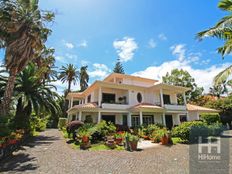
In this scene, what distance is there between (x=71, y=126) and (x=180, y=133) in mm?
10002

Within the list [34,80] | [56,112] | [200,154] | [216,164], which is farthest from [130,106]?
[216,164]

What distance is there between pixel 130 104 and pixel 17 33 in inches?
630

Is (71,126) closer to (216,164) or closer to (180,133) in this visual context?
(180,133)

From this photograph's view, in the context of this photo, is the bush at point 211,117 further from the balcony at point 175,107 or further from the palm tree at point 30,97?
the palm tree at point 30,97

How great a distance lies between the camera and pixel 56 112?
21328 mm

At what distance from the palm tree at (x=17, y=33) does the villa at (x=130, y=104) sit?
27.1 ft

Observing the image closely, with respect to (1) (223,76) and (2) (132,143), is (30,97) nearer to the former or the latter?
(2) (132,143)

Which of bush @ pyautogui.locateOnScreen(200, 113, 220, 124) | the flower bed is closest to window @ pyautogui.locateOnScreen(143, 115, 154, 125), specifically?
bush @ pyautogui.locateOnScreen(200, 113, 220, 124)

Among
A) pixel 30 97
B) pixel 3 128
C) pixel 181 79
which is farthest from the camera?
pixel 181 79

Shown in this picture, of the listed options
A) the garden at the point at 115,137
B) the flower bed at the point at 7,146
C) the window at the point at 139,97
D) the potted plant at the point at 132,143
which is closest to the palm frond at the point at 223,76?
the garden at the point at 115,137

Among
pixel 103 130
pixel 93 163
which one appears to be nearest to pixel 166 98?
pixel 103 130

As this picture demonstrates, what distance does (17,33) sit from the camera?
16031 mm

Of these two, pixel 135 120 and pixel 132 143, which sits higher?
pixel 135 120

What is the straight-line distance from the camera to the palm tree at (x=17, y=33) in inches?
624
